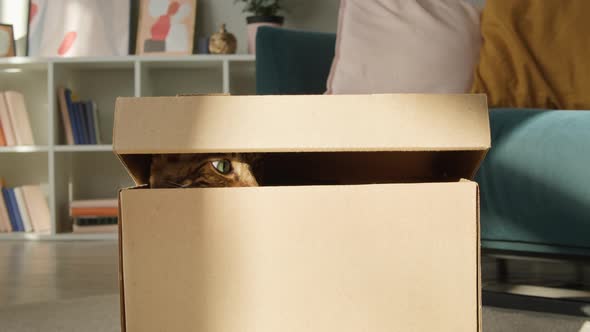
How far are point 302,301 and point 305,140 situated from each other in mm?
143

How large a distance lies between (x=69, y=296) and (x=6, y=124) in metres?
1.59

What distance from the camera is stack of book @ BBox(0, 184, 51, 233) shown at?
2951 mm

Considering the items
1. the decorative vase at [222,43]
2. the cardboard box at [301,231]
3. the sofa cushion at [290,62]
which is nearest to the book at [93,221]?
the decorative vase at [222,43]

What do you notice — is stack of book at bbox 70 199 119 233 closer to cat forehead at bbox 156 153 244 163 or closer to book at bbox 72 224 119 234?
book at bbox 72 224 119 234

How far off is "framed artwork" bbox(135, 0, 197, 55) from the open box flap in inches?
100

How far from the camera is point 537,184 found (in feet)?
4.08

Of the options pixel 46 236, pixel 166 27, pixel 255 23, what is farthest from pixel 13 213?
pixel 255 23

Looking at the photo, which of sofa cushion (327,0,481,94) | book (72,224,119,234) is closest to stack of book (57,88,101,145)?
book (72,224,119,234)

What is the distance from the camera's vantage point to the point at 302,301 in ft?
1.91

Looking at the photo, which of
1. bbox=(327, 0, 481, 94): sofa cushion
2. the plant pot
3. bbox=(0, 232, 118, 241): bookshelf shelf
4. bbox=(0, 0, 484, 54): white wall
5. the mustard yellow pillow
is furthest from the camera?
bbox=(0, 0, 484, 54): white wall

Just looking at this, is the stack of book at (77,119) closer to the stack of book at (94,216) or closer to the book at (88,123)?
the book at (88,123)

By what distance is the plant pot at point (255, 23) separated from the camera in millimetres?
2992

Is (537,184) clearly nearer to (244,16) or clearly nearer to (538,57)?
(538,57)

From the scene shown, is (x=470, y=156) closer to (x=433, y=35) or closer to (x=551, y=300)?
(x=551, y=300)
